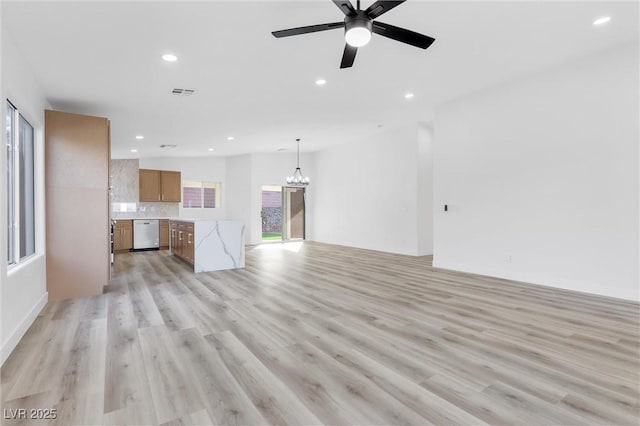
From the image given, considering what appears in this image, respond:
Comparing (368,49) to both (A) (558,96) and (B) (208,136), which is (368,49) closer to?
(A) (558,96)

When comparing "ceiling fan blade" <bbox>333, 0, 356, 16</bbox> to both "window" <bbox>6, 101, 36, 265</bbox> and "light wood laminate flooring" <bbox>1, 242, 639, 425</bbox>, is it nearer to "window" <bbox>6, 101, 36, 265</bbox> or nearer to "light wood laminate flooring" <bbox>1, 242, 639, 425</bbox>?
"light wood laminate flooring" <bbox>1, 242, 639, 425</bbox>

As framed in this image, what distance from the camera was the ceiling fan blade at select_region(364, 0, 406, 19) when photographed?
2.30 metres

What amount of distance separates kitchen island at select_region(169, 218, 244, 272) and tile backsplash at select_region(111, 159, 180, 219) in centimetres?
389

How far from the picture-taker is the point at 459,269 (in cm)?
576

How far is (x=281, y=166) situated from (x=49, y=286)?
24.2 feet

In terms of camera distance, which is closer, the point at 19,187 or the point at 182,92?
the point at 19,187

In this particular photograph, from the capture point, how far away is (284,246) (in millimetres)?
9680

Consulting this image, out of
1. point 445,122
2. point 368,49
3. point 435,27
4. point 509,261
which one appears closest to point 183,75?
point 368,49

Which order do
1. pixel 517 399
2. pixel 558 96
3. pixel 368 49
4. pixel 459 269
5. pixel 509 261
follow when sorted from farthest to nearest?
pixel 459 269 < pixel 509 261 < pixel 558 96 < pixel 368 49 < pixel 517 399

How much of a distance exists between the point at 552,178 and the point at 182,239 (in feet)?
21.6

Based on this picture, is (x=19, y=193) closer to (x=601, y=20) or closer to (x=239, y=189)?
(x=601, y=20)

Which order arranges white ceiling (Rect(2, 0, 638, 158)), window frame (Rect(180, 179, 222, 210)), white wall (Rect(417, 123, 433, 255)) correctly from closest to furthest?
1. white ceiling (Rect(2, 0, 638, 158))
2. white wall (Rect(417, 123, 433, 255))
3. window frame (Rect(180, 179, 222, 210))

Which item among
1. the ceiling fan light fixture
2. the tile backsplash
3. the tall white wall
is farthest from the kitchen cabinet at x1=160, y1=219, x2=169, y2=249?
the ceiling fan light fixture

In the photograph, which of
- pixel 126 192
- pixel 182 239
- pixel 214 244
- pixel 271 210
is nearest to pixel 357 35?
pixel 214 244
